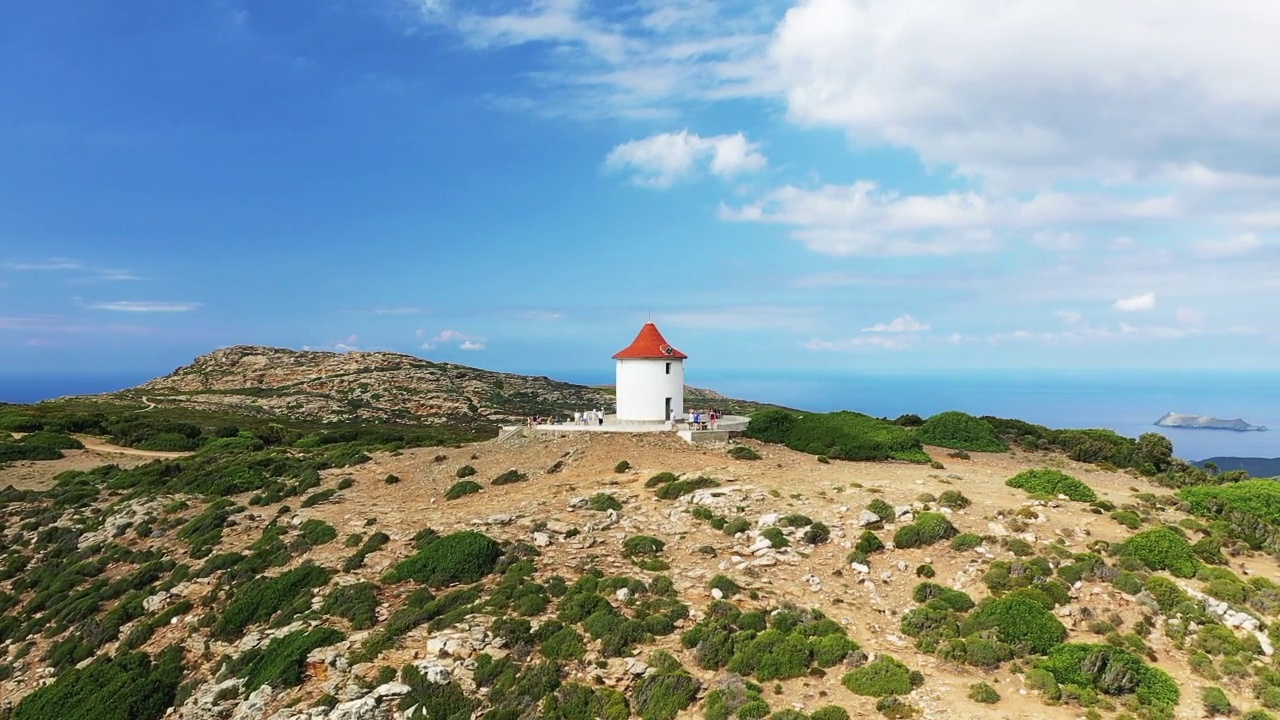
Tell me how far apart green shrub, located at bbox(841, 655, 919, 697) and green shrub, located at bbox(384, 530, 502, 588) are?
12211mm

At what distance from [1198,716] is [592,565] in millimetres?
15737

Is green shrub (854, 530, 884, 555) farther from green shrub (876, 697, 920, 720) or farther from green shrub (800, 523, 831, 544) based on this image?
green shrub (876, 697, 920, 720)

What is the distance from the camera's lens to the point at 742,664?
1691cm

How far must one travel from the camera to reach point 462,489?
31.5m

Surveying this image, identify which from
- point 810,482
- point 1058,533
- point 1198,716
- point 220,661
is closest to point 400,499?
point 220,661

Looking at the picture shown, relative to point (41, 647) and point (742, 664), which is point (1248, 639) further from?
point (41, 647)

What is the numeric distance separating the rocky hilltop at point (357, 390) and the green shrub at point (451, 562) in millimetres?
62141

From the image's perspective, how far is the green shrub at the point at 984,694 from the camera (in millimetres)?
15164

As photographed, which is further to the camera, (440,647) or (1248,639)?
(440,647)

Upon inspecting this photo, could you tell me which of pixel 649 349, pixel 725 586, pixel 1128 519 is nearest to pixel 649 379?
pixel 649 349

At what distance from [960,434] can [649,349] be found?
18.4m

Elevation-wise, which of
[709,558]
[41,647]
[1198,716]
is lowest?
[41,647]

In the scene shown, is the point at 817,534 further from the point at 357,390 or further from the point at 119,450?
the point at 357,390

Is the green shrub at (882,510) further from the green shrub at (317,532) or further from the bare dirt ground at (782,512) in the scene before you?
the green shrub at (317,532)
